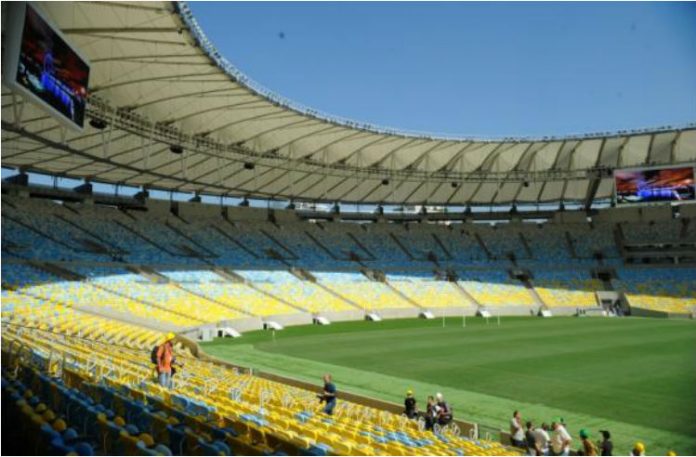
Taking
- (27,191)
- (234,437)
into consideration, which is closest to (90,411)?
(234,437)

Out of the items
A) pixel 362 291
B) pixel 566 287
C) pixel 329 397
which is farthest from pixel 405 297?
pixel 329 397

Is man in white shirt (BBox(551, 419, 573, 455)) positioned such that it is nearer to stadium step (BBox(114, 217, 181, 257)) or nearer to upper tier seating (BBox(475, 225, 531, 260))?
stadium step (BBox(114, 217, 181, 257))

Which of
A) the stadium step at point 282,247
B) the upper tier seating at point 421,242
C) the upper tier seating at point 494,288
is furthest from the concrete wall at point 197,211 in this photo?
the upper tier seating at point 494,288

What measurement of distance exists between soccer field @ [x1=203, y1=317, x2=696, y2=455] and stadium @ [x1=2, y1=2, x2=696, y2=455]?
0.16 m

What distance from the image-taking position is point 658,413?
14742mm

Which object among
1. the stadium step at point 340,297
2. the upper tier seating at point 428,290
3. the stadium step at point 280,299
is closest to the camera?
the stadium step at point 280,299

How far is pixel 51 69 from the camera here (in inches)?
633

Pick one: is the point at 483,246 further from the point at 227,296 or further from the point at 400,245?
the point at 227,296

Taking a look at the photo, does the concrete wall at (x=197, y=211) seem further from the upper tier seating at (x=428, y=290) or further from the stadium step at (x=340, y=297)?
the upper tier seating at (x=428, y=290)

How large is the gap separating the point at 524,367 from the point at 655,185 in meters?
30.5

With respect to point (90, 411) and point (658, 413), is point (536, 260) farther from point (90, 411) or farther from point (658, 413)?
point (90, 411)

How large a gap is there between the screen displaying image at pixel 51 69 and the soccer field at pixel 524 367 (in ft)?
41.0

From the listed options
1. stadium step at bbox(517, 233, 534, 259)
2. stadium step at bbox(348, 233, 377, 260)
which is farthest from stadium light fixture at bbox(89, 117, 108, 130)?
stadium step at bbox(517, 233, 534, 259)

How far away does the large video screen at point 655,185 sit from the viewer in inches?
1705
